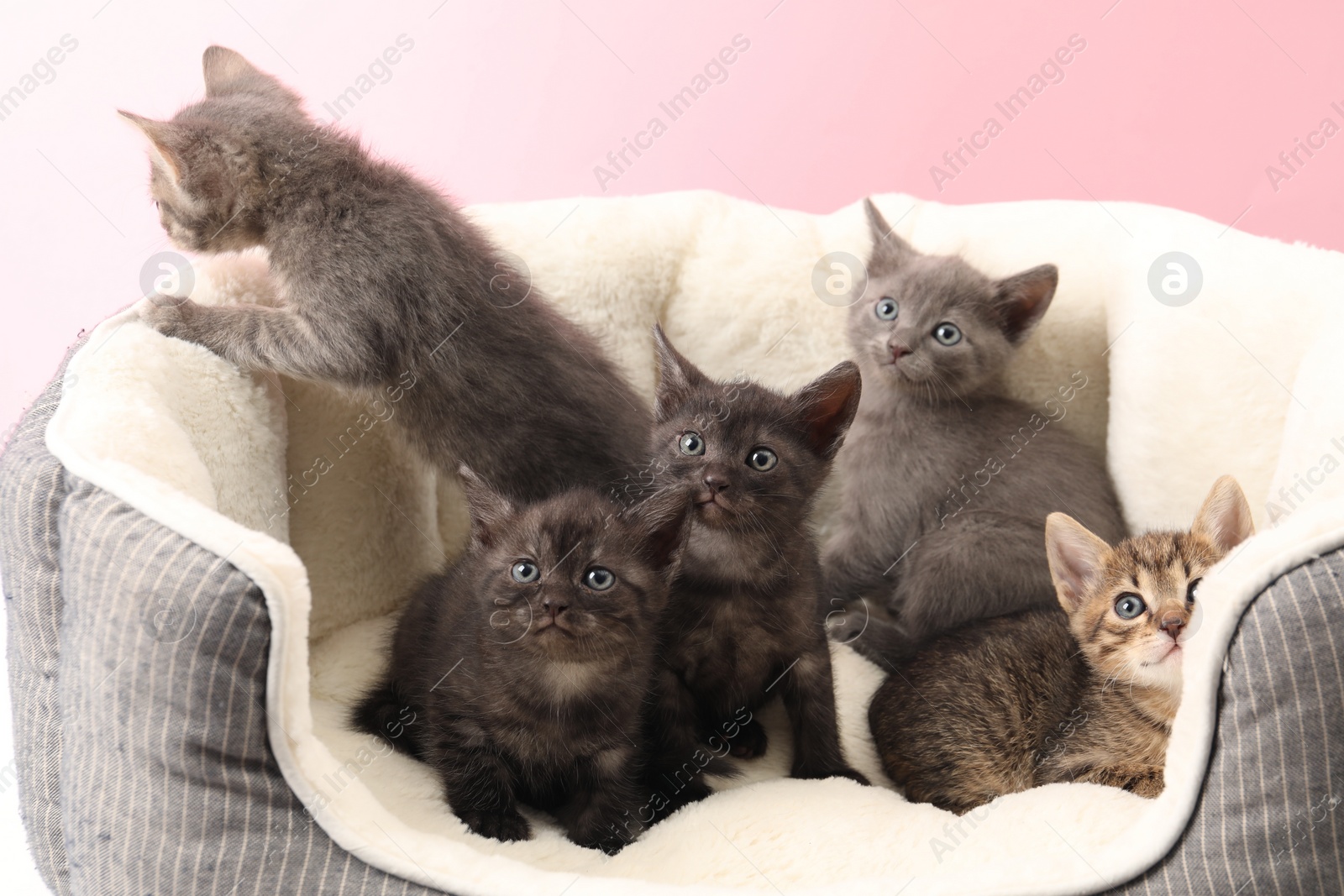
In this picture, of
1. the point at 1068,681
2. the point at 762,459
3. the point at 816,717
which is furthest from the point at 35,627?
the point at 1068,681

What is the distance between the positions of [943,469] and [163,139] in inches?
64.6

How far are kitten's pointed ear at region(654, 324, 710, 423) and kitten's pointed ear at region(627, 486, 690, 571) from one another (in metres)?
0.25

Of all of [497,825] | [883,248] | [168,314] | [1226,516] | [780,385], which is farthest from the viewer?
[780,385]

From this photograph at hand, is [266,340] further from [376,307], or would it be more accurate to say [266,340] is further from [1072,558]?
[1072,558]

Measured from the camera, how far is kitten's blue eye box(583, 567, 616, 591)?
163 cm

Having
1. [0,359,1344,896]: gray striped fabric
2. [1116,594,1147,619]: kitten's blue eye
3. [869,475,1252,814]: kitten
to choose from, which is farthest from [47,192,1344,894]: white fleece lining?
[1116,594,1147,619]: kitten's blue eye

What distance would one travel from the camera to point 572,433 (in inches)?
82.2

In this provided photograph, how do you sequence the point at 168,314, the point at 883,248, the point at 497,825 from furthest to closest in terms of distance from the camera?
1. the point at 883,248
2. the point at 168,314
3. the point at 497,825

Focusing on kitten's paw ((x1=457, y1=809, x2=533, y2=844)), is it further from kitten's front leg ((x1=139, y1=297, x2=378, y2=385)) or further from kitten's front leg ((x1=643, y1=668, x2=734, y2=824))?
kitten's front leg ((x1=139, y1=297, x2=378, y2=385))

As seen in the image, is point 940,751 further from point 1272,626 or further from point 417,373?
point 417,373

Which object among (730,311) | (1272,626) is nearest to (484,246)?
(730,311)

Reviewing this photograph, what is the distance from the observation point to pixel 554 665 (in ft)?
5.39

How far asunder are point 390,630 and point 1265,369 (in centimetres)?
180

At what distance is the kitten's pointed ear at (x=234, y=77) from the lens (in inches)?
89.0
